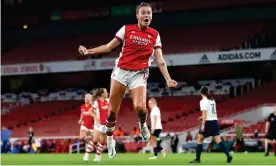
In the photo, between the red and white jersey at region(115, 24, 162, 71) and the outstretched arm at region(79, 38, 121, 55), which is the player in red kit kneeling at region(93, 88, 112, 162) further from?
the outstretched arm at region(79, 38, 121, 55)

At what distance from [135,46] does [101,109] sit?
307 inches

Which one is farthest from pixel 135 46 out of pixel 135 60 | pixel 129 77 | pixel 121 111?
pixel 121 111

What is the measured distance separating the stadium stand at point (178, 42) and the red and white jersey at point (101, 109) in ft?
74.2

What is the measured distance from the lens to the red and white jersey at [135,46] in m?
10.2

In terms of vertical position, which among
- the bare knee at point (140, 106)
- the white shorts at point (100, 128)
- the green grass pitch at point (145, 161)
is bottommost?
the green grass pitch at point (145, 161)

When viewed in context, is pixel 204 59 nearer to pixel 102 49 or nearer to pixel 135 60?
pixel 135 60

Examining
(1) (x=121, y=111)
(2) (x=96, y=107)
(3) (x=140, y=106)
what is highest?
(1) (x=121, y=111)

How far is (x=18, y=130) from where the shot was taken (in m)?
40.2

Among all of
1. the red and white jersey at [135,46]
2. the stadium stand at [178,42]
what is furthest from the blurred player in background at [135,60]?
the stadium stand at [178,42]

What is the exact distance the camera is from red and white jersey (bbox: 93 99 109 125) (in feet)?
58.2

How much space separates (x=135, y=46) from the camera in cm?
1021

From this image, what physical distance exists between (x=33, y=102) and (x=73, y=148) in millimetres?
15981

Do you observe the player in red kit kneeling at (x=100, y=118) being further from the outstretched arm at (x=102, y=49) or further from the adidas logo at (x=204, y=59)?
the adidas logo at (x=204, y=59)

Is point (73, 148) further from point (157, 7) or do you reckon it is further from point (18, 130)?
point (157, 7)
